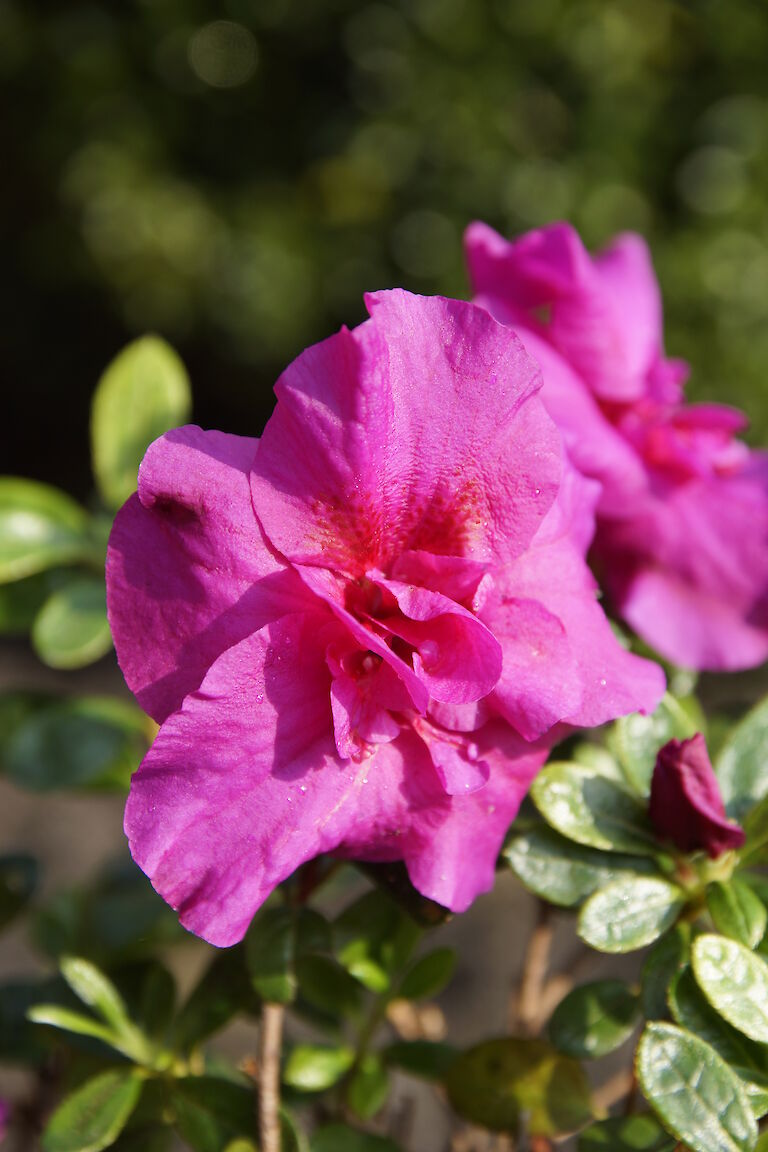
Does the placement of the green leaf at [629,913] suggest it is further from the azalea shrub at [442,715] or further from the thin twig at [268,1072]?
the thin twig at [268,1072]

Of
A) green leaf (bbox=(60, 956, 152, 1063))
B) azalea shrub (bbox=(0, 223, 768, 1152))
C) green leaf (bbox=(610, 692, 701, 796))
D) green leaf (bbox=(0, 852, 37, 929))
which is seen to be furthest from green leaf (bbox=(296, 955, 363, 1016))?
green leaf (bbox=(0, 852, 37, 929))

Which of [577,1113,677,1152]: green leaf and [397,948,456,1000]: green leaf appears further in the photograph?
[397,948,456,1000]: green leaf

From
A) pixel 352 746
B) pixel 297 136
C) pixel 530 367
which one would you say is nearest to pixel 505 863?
pixel 352 746

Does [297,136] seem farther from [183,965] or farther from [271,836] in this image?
[271,836]

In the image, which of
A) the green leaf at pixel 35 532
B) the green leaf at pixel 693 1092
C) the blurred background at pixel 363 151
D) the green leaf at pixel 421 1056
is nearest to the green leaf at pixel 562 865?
the green leaf at pixel 693 1092

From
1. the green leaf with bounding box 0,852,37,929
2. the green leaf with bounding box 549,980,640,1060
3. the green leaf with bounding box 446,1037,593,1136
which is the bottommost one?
the green leaf with bounding box 0,852,37,929

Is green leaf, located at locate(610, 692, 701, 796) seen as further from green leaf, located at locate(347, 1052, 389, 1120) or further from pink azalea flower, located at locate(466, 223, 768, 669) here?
green leaf, located at locate(347, 1052, 389, 1120)
